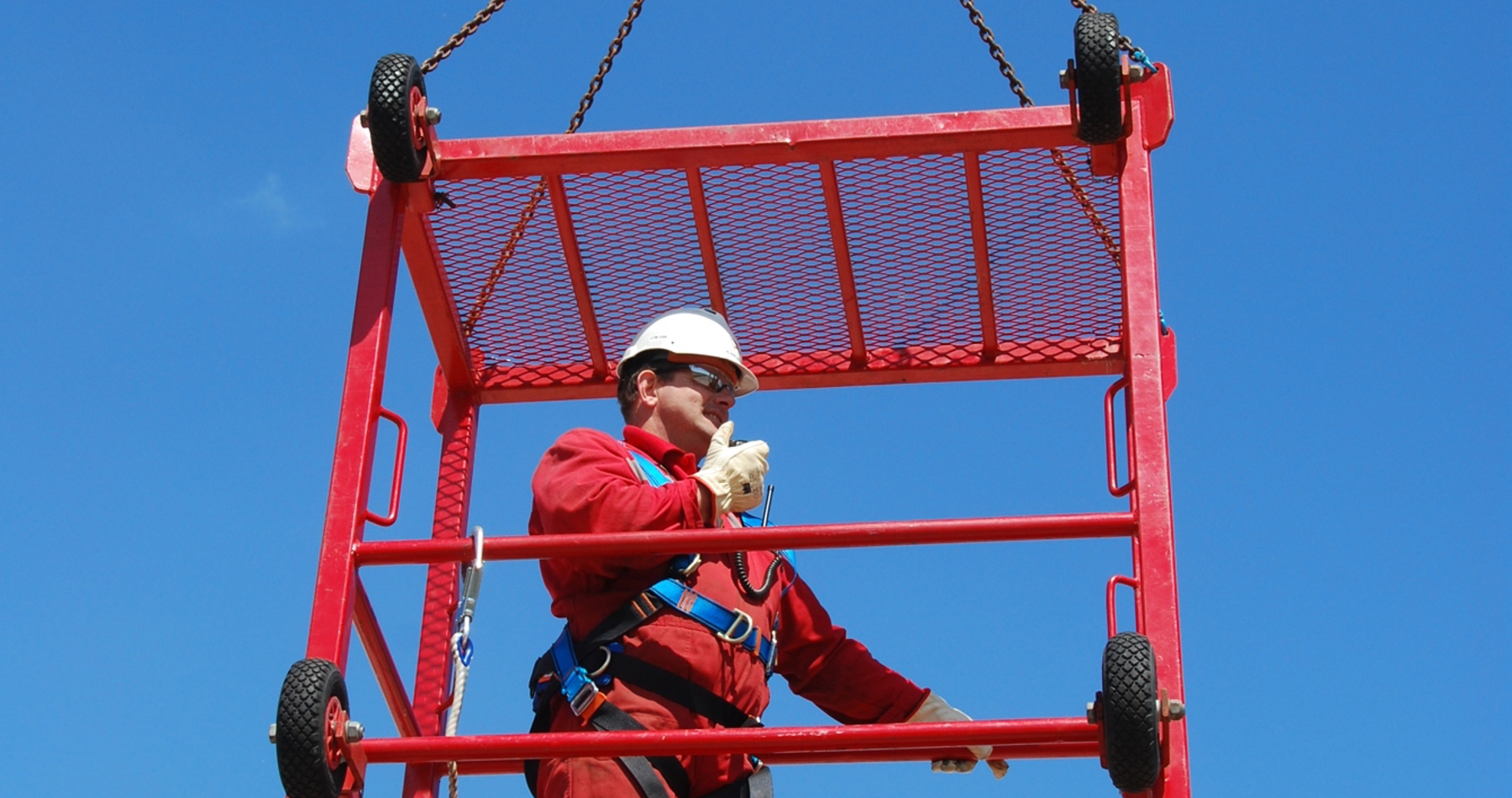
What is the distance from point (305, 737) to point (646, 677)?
111cm

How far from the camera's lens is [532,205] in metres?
6.80

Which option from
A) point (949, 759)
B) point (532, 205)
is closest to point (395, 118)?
point (532, 205)

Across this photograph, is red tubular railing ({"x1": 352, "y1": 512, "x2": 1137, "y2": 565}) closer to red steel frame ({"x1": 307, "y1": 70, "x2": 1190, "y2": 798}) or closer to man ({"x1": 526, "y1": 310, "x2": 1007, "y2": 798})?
red steel frame ({"x1": 307, "y1": 70, "x2": 1190, "y2": 798})

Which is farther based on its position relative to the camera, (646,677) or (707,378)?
(707,378)

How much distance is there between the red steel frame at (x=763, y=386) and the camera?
16.1ft

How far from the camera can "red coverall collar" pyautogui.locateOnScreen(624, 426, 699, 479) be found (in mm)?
6180

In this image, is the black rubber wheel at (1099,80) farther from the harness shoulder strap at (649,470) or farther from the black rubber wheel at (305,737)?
the black rubber wheel at (305,737)

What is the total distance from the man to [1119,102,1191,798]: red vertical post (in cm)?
93

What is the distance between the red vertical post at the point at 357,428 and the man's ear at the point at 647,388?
0.95 meters

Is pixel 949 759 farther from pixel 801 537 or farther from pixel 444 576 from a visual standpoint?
pixel 444 576

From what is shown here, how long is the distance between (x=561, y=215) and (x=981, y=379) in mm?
1626

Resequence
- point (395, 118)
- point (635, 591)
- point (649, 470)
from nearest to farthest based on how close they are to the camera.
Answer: point (635, 591) < point (395, 118) < point (649, 470)

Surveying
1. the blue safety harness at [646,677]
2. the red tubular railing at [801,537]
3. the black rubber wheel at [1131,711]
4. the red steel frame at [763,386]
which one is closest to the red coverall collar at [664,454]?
the blue safety harness at [646,677]

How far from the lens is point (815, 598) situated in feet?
21.7
